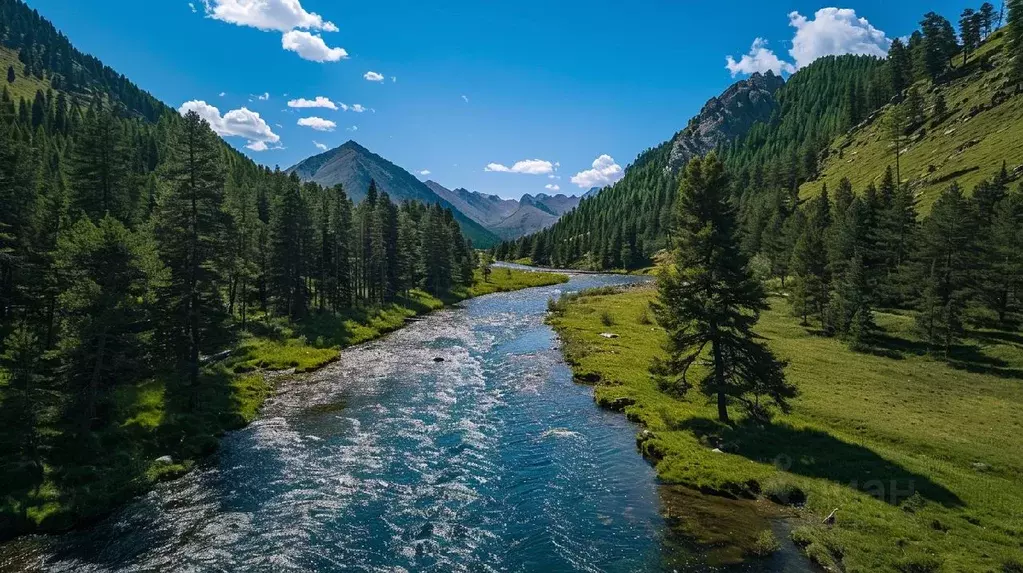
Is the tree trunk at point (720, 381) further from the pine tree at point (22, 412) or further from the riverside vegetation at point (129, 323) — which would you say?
the pine tree at point (22, 412)

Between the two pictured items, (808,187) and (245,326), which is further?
(808,187)

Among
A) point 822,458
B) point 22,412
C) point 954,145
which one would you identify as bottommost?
point 822,458

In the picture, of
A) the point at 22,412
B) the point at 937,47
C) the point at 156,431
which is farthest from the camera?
the point at 937,47

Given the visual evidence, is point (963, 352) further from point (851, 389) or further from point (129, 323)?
point (129, 323)

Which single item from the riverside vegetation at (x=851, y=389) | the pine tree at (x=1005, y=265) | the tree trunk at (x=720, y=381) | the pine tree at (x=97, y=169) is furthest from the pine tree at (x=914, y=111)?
the pine tree at (x=97, y=169)

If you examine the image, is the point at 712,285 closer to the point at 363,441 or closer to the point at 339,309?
the point at 363,441

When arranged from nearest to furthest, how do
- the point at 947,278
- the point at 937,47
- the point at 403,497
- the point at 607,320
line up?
the point at 403,497
the point at 947,278
the point at 607,320
the point at 937,47

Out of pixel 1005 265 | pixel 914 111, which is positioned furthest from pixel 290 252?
pixel 914 111

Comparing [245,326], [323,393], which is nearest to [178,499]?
[323,393]
